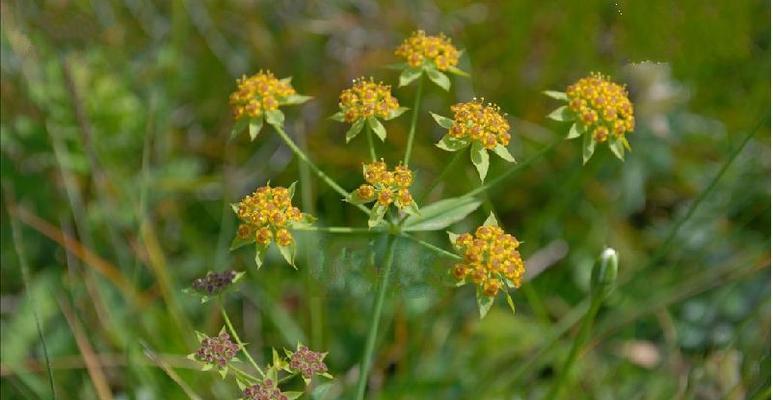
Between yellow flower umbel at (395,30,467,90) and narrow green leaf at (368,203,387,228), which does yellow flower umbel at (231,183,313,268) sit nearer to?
narrow green leaf at (368,203,387,228)

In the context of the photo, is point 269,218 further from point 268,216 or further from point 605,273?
point 605,273

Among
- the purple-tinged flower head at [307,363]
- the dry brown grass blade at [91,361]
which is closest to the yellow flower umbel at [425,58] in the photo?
the purple-tinged flower head at [307,363]

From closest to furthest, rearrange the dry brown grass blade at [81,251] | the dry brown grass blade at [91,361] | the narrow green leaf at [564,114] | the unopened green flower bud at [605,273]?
the unopened green flower bud at [605,273], the narrow green leaf at [564,114], the dry brown grass blade at [91,361], the dry brown grass blade at [81,251]

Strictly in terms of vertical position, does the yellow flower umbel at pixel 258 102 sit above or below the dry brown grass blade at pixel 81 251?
above

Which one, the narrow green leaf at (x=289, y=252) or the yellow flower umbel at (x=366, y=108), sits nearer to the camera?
the narrow green leaf at (x=289, y=252)

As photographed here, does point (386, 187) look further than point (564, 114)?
No

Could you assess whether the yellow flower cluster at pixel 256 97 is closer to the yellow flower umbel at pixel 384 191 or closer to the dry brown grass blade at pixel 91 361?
the yellow flower umbel at pixel 384 191

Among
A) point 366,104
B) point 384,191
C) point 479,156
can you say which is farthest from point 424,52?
point 384,191
